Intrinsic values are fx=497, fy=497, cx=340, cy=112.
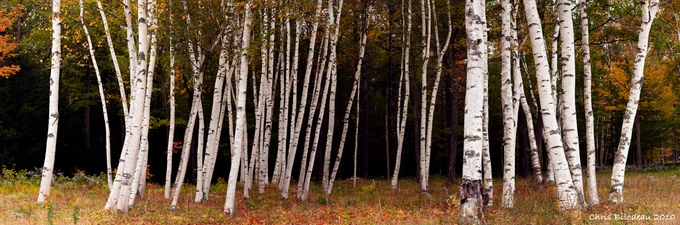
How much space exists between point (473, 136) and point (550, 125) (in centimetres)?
182

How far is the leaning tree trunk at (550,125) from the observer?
7.77 metres

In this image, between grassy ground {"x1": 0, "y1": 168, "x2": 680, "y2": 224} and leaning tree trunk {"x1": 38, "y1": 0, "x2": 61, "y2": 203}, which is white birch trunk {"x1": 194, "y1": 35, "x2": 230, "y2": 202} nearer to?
grassy ground {"x1": 0, "y1": 168, "x2": 680, "y2": 224}

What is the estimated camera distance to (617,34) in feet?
50.1

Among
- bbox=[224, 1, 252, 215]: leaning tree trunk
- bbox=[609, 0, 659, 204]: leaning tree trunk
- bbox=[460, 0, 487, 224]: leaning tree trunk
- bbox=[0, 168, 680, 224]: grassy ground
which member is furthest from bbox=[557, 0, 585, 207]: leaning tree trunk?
bbox=[224, 1, 252, 215]: leaning tree trunk

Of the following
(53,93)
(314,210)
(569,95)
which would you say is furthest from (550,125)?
(53,93)

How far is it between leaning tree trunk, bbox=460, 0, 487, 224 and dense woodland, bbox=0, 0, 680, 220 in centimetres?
4

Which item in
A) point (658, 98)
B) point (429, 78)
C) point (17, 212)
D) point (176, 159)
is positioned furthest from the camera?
point (176, 159)

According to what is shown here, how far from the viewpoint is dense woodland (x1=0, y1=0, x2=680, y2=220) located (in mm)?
10094

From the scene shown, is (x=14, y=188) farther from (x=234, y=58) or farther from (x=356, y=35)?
(x=356, y=35)

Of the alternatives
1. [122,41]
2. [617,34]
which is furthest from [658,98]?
[122,41]

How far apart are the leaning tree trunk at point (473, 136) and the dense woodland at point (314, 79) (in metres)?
0.04

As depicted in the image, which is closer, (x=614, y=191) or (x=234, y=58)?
(x=614, y=191)

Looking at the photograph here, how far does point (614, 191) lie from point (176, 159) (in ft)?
88.5

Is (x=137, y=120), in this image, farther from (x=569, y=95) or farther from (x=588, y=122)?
(x=588, y=122)
